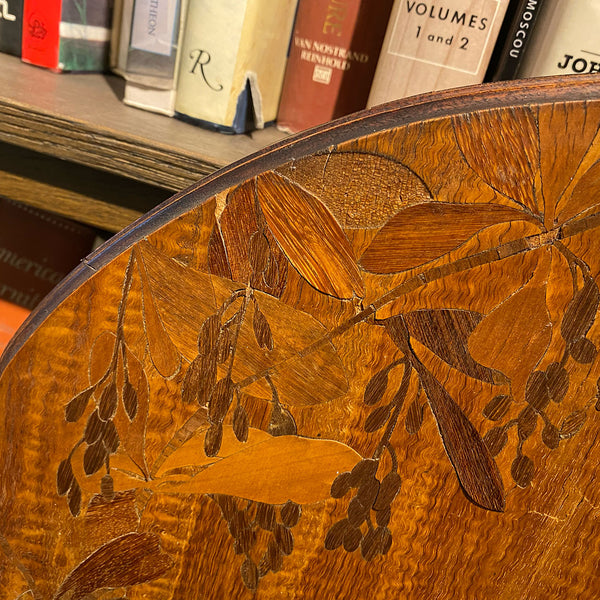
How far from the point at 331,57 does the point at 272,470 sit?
423 mm

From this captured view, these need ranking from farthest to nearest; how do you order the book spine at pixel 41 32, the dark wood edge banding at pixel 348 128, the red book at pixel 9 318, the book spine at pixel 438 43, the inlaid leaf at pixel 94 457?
the red book at pixel 9 318 → the book spine at pixel 41 32 → the book spine at pixel 438 43 → the inlaid leaf at pixel 94 457 → the dark wood edge banding at pixel 348 128

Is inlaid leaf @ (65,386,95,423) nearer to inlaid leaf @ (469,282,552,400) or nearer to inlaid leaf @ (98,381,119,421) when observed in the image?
inlaid leaf @ (98,381,119,421)

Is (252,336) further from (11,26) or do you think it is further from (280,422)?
(11,26)

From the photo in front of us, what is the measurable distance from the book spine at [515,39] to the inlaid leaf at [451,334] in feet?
1.03

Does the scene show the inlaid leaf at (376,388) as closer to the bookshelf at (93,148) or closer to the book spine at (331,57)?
the bookshelf at (93,148)

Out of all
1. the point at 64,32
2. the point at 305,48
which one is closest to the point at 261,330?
the point at 305,48

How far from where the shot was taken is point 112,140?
0.52 m

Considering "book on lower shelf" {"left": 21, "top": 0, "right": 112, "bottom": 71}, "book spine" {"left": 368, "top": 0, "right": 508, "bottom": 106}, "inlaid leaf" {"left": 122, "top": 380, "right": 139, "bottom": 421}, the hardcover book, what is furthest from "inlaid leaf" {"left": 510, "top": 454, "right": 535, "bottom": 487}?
"book on lower shelf" {"left": 21, "top": 0, "right": 112, "bottom": 71}

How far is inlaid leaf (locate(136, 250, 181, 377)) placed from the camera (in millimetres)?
332

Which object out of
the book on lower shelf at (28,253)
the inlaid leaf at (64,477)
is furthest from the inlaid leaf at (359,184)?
the book on lower shelf at (28,253)

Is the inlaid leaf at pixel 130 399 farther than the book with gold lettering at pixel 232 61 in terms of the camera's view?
No

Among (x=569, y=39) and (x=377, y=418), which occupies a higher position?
(x=569, y=39)

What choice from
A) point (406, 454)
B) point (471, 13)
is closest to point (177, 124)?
point (471, 13)

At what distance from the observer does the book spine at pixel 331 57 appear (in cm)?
57
